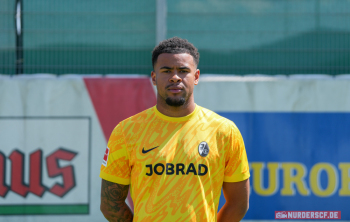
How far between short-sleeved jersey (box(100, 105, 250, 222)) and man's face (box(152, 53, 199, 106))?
122mm

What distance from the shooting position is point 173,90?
1866 millimetres

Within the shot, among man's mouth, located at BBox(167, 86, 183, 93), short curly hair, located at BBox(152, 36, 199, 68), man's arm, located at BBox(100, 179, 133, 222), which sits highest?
short curly hair, located at BBox(152, 36, 199, 68)

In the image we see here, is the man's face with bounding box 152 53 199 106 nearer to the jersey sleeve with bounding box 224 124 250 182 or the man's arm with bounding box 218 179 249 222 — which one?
the jersey sleeve with bounding box 224 124 250 182

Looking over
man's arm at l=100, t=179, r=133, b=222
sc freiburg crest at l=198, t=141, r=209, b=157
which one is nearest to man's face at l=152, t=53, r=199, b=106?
sc freiburg crest at l=198, t=141, r=209, b=157

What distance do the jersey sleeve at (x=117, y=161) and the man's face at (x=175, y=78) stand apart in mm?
305

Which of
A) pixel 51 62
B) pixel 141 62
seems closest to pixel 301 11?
pixel 141 62

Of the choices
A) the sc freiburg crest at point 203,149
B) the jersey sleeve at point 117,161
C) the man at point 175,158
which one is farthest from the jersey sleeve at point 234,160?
the jersey sleeve at point 117,161

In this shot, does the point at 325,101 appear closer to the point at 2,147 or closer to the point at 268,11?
the point at 268,11

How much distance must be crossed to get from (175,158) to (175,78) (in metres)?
0.39

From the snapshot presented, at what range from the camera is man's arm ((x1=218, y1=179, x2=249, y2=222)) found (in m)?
1.99

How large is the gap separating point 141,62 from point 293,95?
1.98m

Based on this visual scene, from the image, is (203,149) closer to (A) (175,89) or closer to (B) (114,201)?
(A) (175,89)

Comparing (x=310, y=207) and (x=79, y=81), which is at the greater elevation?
(x=79, y=81)

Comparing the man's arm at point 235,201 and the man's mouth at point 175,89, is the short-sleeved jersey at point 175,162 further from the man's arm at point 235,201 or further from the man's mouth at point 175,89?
the man's mouth at point 175,89
